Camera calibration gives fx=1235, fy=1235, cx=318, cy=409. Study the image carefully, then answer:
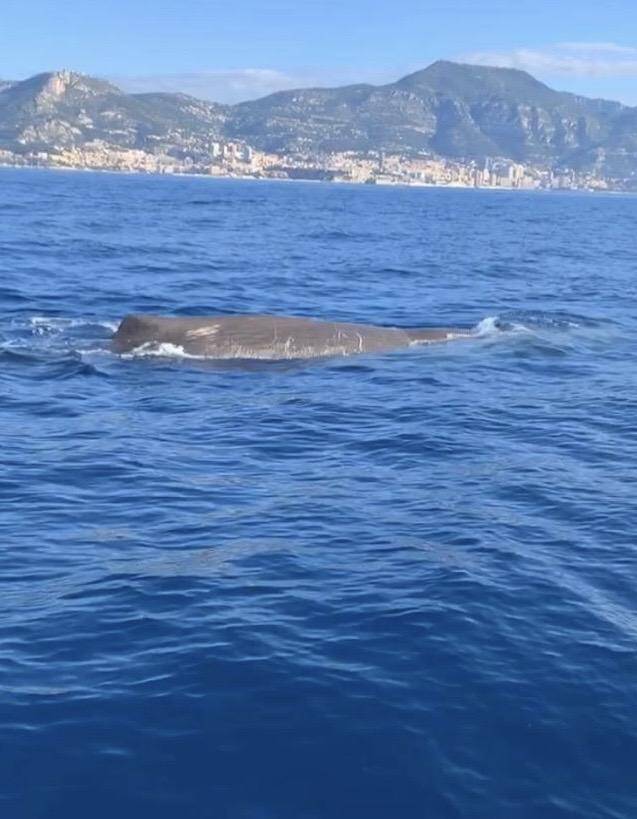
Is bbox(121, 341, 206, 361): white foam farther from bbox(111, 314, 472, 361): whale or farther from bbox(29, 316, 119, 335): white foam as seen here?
bbox(29, 316, 119, 335): white foam

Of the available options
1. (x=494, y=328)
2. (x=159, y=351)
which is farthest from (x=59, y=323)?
(x=494, y=328)

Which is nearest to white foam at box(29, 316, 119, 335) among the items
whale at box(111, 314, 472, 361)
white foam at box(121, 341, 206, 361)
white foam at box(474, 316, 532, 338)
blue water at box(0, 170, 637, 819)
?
blue water at box(0, 170, 637, 819)

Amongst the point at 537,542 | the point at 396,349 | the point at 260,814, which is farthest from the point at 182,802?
the point at 396,349

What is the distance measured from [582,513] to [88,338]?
15.5 meters

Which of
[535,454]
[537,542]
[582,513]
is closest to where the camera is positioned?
[537,542]

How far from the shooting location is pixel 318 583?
13.3 meters

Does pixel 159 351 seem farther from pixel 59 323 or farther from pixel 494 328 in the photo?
pixel 494 328

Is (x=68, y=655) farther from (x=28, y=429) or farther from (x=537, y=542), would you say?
A: (x=28, y=429)

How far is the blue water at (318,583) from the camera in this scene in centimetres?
968

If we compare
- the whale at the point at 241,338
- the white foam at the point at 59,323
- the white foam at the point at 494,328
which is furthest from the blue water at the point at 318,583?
the white foam at the point at 494,328

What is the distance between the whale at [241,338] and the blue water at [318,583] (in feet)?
2.36

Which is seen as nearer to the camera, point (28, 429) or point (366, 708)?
point (366, 708)

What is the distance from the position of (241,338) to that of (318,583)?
14317 mm

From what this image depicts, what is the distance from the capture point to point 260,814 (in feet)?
29.8
